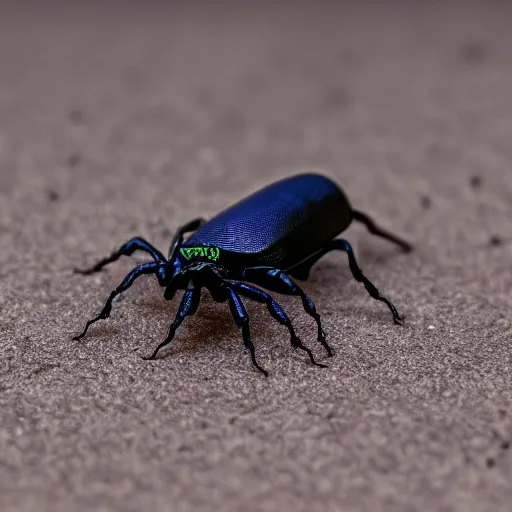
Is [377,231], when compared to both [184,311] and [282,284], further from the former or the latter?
[184,311]

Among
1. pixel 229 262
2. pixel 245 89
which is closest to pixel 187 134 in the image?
pixel 245 89

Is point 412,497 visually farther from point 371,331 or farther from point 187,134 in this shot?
point 187,134

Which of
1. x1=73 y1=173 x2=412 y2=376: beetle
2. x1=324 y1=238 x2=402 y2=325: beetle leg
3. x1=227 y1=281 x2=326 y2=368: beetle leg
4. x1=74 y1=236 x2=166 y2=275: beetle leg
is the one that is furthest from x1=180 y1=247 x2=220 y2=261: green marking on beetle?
x1=324 y1=238 x2=402 y2=325: beetle leg

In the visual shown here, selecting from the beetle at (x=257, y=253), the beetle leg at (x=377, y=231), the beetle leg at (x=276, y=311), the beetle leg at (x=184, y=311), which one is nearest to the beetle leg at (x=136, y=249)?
the beetle at (x=257, y=253)

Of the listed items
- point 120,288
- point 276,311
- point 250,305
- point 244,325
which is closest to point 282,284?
point 276,311

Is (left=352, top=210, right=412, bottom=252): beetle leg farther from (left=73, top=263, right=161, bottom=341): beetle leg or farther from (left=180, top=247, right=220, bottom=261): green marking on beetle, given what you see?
(left=73, top=263, right=161, bottom=341): beetle leg

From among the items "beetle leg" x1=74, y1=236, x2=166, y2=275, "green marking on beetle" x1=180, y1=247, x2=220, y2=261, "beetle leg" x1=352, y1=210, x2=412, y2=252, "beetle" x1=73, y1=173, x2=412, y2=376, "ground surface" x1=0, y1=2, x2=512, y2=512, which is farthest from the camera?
"beetle leg" x1=352, y1=210, x2=412, y2=252

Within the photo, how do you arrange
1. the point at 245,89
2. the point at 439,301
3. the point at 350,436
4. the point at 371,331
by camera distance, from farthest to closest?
1. the point at 245,89
2. the point at 439,301
3. the point at 371,331
4. the point at 350,436
